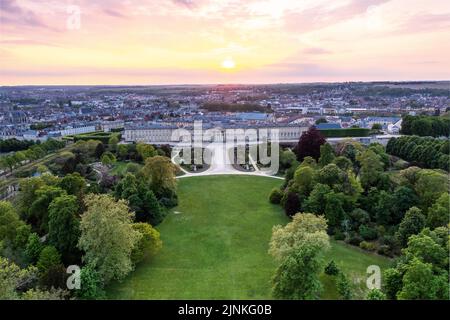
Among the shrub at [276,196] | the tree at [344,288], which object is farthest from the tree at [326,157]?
the tree at [344,288]

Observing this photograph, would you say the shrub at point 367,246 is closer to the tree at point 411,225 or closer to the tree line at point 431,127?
the tree at point 411,225

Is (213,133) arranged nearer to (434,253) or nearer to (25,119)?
(434,253)

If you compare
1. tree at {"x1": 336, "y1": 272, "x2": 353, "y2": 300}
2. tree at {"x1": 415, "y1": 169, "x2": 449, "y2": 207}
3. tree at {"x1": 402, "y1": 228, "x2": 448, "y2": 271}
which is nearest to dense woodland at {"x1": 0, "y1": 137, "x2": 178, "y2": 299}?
tree at {"x1": 336, "y1": 272, "x2": 353, "y2": 300}

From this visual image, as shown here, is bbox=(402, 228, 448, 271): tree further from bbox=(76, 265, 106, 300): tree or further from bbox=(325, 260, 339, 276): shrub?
bbox=(76, 265, 106, 300): tree
